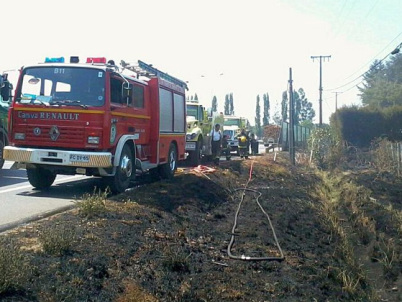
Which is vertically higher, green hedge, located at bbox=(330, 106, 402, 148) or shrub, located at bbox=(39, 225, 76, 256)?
green hedge, located at bbox=(330, 106, 402, 148)

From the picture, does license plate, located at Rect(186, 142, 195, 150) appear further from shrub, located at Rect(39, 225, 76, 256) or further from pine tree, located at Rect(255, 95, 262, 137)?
pine tree, located at Rect(255, 95, 262, 137)

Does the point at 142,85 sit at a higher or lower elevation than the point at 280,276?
higher

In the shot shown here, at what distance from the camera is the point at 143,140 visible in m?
13.2

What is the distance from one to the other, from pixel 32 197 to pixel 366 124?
28746mm

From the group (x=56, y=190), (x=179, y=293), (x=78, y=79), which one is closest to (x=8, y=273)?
(x=179, y=293)

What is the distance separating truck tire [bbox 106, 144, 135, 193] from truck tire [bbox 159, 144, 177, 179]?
2.87 m

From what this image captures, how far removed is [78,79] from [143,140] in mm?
2658

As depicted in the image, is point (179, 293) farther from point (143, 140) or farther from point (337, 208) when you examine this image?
point (337, 208)

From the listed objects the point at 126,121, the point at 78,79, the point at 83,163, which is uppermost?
the point at 78,79

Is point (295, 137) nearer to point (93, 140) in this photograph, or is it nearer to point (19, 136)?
point (93, 140)

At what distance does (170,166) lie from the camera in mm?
15289

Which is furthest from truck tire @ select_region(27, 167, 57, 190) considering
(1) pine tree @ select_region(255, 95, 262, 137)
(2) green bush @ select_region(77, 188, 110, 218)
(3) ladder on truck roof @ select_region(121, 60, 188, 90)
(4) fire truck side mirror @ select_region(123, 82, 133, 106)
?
(1) pine tree @ select_region(255, 95, 262, 137)

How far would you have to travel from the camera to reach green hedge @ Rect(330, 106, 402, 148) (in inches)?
1419

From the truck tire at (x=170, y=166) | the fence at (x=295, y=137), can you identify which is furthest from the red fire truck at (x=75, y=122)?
the fence at (x=295, y=137)
